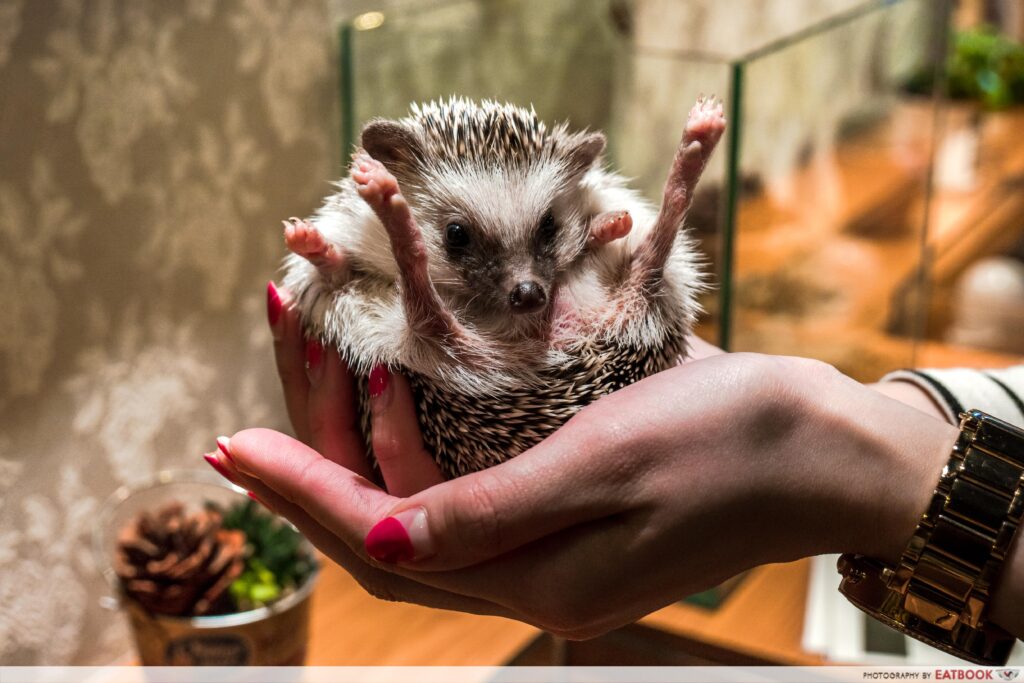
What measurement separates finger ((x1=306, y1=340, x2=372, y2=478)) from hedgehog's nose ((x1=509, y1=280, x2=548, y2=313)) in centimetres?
26

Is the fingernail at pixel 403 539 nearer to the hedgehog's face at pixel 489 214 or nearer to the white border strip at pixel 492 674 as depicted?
the hedgehog's face at pixel 489 214

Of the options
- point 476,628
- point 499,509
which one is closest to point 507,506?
point 499,509

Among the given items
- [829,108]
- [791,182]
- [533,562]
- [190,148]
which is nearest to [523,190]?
[533,562]

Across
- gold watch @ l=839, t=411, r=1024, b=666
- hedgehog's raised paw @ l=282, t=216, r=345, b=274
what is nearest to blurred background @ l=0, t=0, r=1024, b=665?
hedgehog's raised paw @ l=282, t=216, r=345, b=274

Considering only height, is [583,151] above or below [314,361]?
above

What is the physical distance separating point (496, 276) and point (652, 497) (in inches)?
15.3

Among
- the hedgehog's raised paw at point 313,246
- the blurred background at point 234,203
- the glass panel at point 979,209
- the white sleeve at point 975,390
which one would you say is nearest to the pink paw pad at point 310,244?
the hedgehog's raised paw at point 313,246

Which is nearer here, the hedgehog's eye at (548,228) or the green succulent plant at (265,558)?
the hedgehog's eye at (548,228)

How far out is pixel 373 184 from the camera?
1.04m

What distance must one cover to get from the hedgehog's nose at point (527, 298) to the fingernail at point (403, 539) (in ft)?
0.98

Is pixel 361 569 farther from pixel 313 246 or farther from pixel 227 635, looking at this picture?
pixel 227 635

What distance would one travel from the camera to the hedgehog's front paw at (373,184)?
40.9 inches

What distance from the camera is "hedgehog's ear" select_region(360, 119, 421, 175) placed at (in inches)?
48.4

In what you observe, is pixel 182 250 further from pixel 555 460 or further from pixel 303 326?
pixel 555 460
